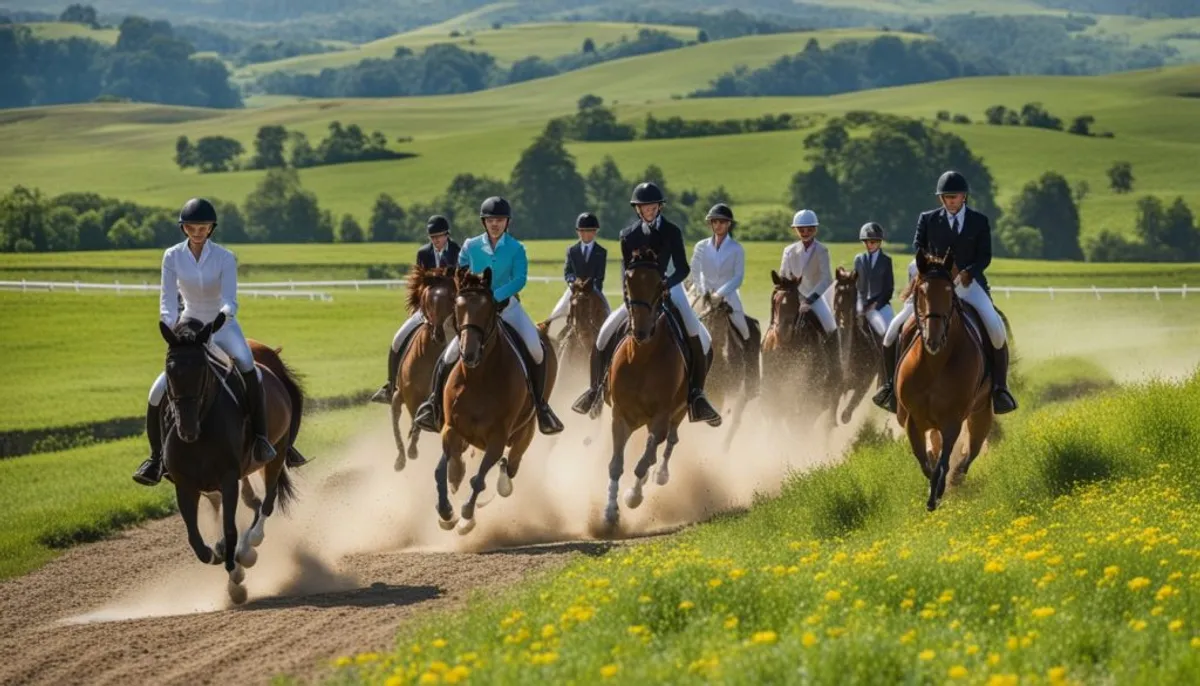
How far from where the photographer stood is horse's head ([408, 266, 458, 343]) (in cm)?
1931

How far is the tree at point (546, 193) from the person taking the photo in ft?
382

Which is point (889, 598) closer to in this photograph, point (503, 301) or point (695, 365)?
point (503, 301)

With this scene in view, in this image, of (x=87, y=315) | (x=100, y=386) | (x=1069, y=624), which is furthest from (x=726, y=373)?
(x=87, y=315)

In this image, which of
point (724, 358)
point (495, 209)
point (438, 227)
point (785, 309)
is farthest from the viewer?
point (785, 309)

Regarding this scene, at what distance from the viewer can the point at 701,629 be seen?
10062 mm

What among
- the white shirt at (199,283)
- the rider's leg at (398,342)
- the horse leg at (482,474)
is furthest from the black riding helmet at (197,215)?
the rider's leg at (398,342)

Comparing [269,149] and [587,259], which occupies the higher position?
[587,259]

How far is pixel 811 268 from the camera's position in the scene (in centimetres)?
2372

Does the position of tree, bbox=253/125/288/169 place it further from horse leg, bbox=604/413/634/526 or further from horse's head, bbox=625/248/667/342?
horse's head, bbox=625/248/667/342

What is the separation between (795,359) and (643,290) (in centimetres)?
594

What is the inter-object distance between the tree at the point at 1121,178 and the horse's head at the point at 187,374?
108 metres

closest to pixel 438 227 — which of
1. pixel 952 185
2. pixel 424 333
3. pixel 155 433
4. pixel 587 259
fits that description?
pixel 424 333

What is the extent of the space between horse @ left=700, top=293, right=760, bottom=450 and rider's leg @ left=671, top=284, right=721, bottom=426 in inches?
120

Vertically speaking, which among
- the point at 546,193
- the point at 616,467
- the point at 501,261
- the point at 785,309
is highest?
the point at 501,261
